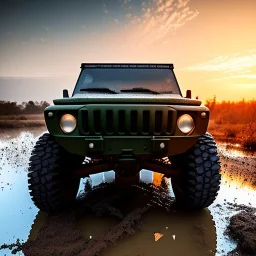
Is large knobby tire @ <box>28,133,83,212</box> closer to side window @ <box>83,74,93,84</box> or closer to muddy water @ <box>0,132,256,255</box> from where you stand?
muddy water @ <box>0,132,256,255</box>

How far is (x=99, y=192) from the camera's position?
3.88m

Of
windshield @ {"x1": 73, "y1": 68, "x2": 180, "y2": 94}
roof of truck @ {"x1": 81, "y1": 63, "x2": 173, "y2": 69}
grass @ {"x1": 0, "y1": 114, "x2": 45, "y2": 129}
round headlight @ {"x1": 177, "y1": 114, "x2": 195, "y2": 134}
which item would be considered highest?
roof of truck @ {"x1": 81, "y1": 63, "x2": 173, "y2": 69}

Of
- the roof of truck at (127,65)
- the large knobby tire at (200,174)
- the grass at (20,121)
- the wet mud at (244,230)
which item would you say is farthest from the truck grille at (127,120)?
the grass at (20,121)

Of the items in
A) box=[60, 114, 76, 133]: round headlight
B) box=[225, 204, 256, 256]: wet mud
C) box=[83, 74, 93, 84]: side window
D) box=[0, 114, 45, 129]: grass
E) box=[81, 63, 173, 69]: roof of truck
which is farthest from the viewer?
box=[0, 114, 45, 129]: grass

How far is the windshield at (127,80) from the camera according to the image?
146 inches

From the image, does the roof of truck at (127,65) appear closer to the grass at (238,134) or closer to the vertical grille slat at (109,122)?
the vertical grille slat at (109,122)

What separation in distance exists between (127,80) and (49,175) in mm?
1794

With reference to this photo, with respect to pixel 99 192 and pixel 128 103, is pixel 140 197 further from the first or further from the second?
pixel 128 103

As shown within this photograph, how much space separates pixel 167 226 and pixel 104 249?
817 millimetres

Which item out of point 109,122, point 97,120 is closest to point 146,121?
point 109,122

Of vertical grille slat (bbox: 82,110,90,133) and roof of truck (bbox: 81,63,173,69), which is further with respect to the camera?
roof of truck (bbox: 81,63,173,69)

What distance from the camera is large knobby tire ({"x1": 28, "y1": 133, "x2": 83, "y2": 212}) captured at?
287 centimetres

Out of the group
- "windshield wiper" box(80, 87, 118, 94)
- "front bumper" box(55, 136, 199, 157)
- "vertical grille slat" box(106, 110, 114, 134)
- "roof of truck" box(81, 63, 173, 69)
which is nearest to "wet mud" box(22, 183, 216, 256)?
"front bumper" box(55, 136, 199, 157)

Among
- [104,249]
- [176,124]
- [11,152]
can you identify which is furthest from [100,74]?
[11,152]
